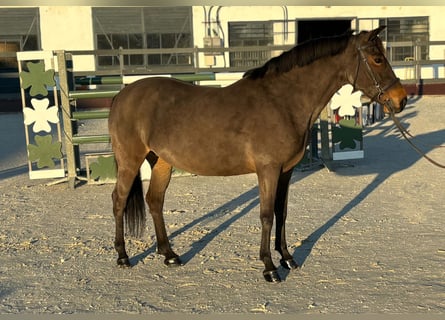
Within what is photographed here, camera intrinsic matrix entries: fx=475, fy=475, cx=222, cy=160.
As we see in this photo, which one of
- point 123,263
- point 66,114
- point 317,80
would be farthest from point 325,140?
point 123,263

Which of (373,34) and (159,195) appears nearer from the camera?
(373,34)

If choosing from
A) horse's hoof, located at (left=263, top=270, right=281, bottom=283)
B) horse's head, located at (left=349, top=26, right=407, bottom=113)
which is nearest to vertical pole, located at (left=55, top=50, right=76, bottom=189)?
horse's hoof, located at (left=263, top=270, right=281, bottom=283)

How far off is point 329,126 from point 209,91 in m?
4.46

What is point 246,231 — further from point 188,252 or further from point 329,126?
point 329,126

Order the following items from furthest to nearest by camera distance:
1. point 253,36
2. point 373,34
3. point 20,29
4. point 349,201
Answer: point 253,36, point 20,29, point 349,201, point 373,34

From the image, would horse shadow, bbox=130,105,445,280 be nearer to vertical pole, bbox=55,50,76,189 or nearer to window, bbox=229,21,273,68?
vertical pole, bbox=55,50,76,189

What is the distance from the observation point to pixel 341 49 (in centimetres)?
345

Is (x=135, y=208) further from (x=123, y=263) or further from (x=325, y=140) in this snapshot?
(x=325, y=140)

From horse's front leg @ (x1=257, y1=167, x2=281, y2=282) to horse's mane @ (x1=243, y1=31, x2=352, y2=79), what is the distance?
77 centimetres

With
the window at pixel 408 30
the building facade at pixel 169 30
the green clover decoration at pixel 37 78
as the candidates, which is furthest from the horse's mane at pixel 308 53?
the window at pixel 408 30

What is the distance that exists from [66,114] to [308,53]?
15.0 ft

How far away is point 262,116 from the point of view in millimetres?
3492

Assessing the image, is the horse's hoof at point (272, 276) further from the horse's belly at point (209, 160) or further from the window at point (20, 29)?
the window at point (20, 29)

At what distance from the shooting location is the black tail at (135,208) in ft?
13.6
